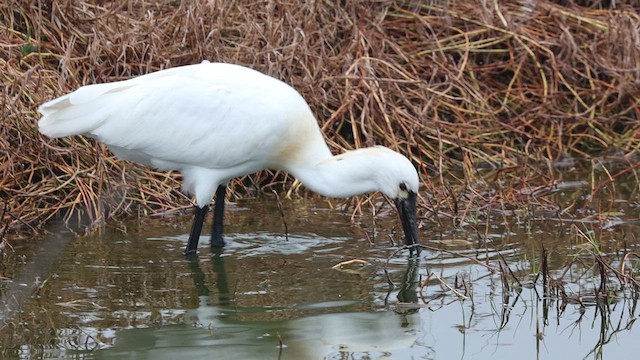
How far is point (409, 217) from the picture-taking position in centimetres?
732

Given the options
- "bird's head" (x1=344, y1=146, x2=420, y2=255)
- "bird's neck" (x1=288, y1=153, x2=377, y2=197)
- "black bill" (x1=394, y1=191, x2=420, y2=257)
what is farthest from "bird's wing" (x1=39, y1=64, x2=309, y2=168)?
"black bill" (x1=394, y1=191, x2=420, y2=257)

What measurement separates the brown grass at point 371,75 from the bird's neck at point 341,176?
959mm

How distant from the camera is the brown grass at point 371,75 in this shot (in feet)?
27.3

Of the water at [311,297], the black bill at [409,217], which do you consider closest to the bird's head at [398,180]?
the black bill at [409,217]

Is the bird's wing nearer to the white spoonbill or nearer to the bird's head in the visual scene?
the white spoonbill

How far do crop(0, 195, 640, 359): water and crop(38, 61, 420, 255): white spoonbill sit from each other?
44 cm

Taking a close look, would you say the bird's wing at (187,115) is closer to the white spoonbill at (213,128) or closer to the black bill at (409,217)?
the white spoonbill at (213,128)

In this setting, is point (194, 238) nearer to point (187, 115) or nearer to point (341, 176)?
point (187, 115)

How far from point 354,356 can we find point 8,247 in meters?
2.72

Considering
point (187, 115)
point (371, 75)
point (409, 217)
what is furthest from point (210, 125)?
point (371, 75)

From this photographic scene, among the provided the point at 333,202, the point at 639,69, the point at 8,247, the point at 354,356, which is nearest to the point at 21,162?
the point at 8,247

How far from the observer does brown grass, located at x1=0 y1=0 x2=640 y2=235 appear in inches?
327

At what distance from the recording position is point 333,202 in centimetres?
877

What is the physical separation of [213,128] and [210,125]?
25mm
